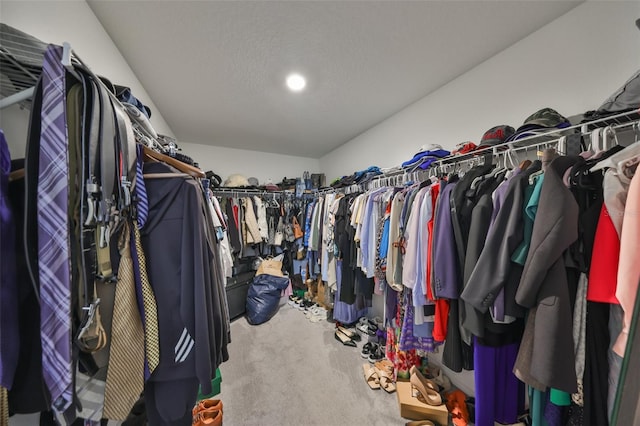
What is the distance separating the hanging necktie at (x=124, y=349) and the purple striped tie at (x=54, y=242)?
0.11 meters

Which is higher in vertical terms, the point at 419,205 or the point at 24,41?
the point at 24,41

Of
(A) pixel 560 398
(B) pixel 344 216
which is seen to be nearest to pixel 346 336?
(B) pixel 344 216

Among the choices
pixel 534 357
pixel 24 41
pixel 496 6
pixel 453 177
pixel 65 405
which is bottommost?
pixel 534 357

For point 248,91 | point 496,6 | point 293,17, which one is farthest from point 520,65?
point 248,91

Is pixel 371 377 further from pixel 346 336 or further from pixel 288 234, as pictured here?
pixel 288 234

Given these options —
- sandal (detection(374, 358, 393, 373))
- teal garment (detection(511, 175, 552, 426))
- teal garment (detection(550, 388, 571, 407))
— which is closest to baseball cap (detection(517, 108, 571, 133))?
teal garment (detection(511, 175, 552, 426))

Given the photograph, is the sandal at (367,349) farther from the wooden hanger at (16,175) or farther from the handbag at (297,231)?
the wooden hanger at (16,175)

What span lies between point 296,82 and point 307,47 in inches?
14.2

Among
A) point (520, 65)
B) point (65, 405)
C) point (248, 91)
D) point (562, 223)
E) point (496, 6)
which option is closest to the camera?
point (65, 405)

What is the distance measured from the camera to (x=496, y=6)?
1.10m

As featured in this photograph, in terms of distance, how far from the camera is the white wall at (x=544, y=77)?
1.01 metres

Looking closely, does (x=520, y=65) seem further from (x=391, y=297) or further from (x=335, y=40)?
(x=391, y=297)

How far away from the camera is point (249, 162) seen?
3488 millimetres

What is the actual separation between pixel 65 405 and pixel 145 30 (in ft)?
5.84
